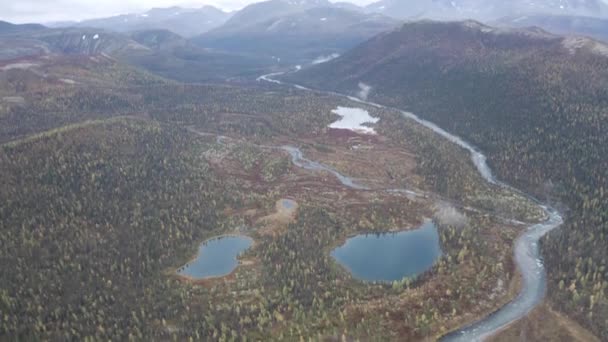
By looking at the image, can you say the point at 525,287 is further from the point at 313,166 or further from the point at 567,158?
the point at 313,166

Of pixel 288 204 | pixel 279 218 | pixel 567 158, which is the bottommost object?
pixel 279 218

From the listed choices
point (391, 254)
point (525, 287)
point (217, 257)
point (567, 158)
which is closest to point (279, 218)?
point (217, 257)

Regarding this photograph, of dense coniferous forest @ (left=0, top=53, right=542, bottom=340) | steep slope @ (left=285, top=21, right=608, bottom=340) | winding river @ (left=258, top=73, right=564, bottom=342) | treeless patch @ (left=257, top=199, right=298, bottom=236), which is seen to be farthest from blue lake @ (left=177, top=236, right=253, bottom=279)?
steep slope @ (left=285, top=21, right=608, bottom=340)

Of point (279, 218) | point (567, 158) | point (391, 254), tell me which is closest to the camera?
point (391, 254)

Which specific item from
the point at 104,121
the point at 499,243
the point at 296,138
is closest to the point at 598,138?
the point at 499,243

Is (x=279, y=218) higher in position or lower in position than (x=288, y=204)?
lower

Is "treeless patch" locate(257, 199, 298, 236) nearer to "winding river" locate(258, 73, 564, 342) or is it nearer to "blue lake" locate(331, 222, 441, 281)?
"blue lake" locate(331, 222, 441, 281)
